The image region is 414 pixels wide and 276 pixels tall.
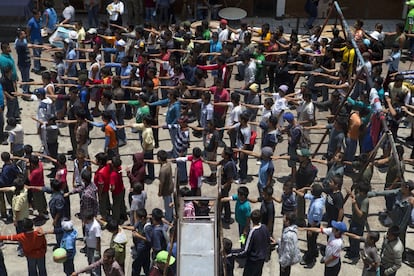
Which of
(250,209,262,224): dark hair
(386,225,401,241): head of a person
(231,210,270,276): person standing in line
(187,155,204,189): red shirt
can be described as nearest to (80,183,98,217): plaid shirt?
(187,155,204,189): red shirt

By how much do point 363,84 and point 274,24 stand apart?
6985 millimetres

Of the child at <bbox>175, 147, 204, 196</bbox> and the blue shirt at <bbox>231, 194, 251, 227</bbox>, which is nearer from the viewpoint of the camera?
the blue shirt at <bbox>231, 194, 251, 227</bbox>

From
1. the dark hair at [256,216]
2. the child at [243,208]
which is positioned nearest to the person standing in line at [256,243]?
the dark hair at [256,216]

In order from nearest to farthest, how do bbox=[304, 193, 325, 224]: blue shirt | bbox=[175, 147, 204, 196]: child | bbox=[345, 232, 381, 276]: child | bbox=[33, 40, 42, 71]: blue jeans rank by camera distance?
bbox=[345, 232, 381, 276]: child < bbox=[304, 193, 325, 224]: blue shirt < bbox=[175, 147, 204, 196]: child < bbox=[33, 40, 42, 71]: blue jeans

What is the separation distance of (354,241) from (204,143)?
3601mm

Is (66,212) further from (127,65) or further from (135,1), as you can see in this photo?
(135,1)

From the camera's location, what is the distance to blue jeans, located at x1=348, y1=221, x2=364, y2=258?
1110 centimetres

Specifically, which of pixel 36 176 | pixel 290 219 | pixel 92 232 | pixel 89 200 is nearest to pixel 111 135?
pixel 36 176

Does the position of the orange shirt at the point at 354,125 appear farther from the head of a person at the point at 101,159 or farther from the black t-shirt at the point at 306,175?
the head of a person at the point at 101,159

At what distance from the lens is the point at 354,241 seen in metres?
11.4

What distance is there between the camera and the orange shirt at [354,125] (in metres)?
13.1

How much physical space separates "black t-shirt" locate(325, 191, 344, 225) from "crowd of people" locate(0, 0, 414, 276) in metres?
0.02

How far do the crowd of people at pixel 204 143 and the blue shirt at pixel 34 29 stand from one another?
1.5 inches

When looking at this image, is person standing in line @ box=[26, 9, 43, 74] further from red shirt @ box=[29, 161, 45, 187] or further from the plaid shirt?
the plaid shirt
